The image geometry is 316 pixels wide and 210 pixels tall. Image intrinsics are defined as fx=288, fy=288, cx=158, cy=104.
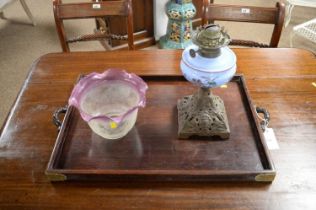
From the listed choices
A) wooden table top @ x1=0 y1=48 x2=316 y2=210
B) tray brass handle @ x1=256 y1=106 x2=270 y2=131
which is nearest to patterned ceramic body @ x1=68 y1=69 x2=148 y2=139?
wooden table top @ x1=0 y1=48 x2=316 y2=210

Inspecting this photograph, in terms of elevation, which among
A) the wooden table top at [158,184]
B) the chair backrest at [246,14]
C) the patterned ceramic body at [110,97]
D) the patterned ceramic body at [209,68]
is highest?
the patterned ceramic body at [209,68]

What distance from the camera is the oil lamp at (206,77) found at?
74 cm

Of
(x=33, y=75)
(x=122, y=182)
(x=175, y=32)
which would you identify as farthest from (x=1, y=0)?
(x=122, y=182)

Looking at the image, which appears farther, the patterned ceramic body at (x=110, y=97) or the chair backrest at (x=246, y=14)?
the chair backrest at (x=246, y=14)

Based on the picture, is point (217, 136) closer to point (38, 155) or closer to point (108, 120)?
point (108, 120)

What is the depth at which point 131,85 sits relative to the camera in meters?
0.92

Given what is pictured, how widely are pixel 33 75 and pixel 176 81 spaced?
57 centimetres

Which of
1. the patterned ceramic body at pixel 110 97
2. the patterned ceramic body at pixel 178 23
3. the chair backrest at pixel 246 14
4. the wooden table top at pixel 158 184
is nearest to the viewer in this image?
the wooden table top at pixel 158 184

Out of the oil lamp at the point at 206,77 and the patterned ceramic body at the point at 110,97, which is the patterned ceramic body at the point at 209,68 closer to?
the oil lamp at the point at 206,77

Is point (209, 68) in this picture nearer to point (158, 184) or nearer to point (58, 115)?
point (158, 184)

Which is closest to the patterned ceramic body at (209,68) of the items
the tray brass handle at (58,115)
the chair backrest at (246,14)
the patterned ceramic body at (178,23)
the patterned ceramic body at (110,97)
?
the patterned ceramic body at (110,97)

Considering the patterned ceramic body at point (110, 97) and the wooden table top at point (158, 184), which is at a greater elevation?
the patterned ceramic body at point (110, 97)

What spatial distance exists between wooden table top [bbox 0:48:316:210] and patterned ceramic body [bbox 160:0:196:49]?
3.91 ft

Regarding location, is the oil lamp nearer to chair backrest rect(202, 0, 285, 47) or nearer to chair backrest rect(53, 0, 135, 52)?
chair backrest rect(202, 0, 285, 47)
